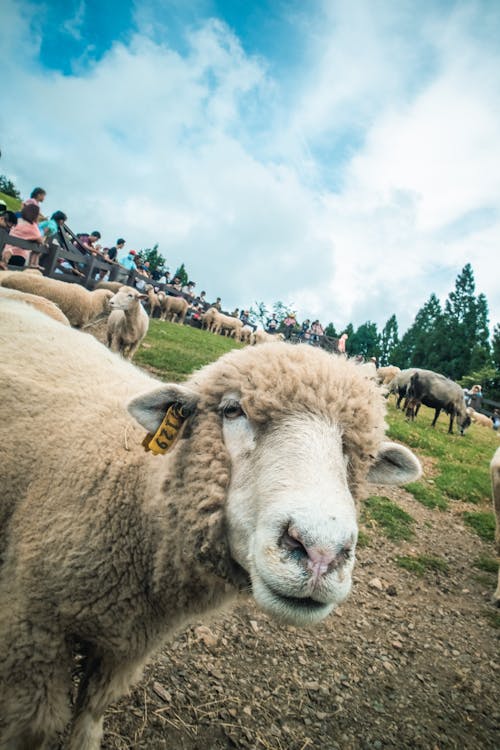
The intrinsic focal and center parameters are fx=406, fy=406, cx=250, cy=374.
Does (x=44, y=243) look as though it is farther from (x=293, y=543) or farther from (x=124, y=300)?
(x=293, y=543)

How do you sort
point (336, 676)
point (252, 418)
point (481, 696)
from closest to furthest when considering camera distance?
point (252, 418), point (336, 676), point (481, 696)

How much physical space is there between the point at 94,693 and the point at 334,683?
78.5 inches

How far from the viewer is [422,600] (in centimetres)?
457

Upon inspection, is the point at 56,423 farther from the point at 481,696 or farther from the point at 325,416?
the point at 481,696

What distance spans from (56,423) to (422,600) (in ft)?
14.4

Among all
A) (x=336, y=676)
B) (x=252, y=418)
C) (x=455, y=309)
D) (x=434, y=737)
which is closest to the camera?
(x=252, y=418)

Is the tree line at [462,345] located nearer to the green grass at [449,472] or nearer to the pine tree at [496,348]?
the pine tree at [496,348]

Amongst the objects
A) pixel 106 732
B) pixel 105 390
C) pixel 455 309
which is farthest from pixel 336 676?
pixel 455 309

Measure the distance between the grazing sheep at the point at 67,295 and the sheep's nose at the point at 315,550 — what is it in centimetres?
857

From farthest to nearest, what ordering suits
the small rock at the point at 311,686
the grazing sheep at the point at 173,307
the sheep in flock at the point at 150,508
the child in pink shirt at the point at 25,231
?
the grazing sheep at the point at 173,307, the child in pink shirt at the point at 25,231, the small rock at the point at 311,686, the sheep in flock at the point at 150,508

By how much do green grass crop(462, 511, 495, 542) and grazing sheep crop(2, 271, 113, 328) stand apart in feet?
30.1

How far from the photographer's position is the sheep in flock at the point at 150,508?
1773 millimetres

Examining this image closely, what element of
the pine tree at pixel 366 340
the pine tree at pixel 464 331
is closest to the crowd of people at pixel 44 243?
the pine tree at pixel 464 331

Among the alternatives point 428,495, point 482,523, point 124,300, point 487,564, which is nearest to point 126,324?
point 124,300
